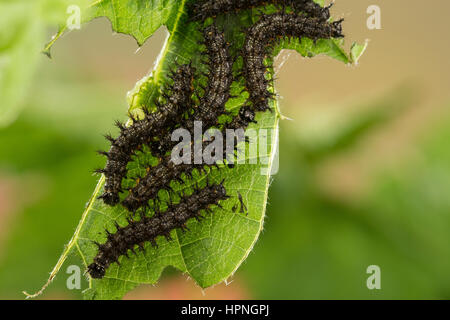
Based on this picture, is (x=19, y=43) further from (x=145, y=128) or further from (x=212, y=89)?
(x=212, y=89)

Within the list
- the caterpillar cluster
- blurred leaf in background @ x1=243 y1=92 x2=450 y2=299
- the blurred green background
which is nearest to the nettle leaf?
the caterpillar cluster

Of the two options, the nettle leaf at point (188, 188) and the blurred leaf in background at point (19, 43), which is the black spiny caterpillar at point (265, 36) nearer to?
the nettle leaf at point (188, 188)

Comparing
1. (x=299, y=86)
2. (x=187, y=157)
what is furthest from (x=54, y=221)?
(x=299, y=86)

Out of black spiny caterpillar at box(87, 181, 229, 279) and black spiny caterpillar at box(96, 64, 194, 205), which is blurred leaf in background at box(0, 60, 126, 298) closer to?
black spiny caterpillar at box(96, 64, 194, 205)

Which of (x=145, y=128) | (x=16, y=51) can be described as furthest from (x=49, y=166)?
(x=16, y=51)

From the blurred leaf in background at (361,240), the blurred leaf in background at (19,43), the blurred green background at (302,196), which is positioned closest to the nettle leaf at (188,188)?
the blurred leaf in background at (19,43)
